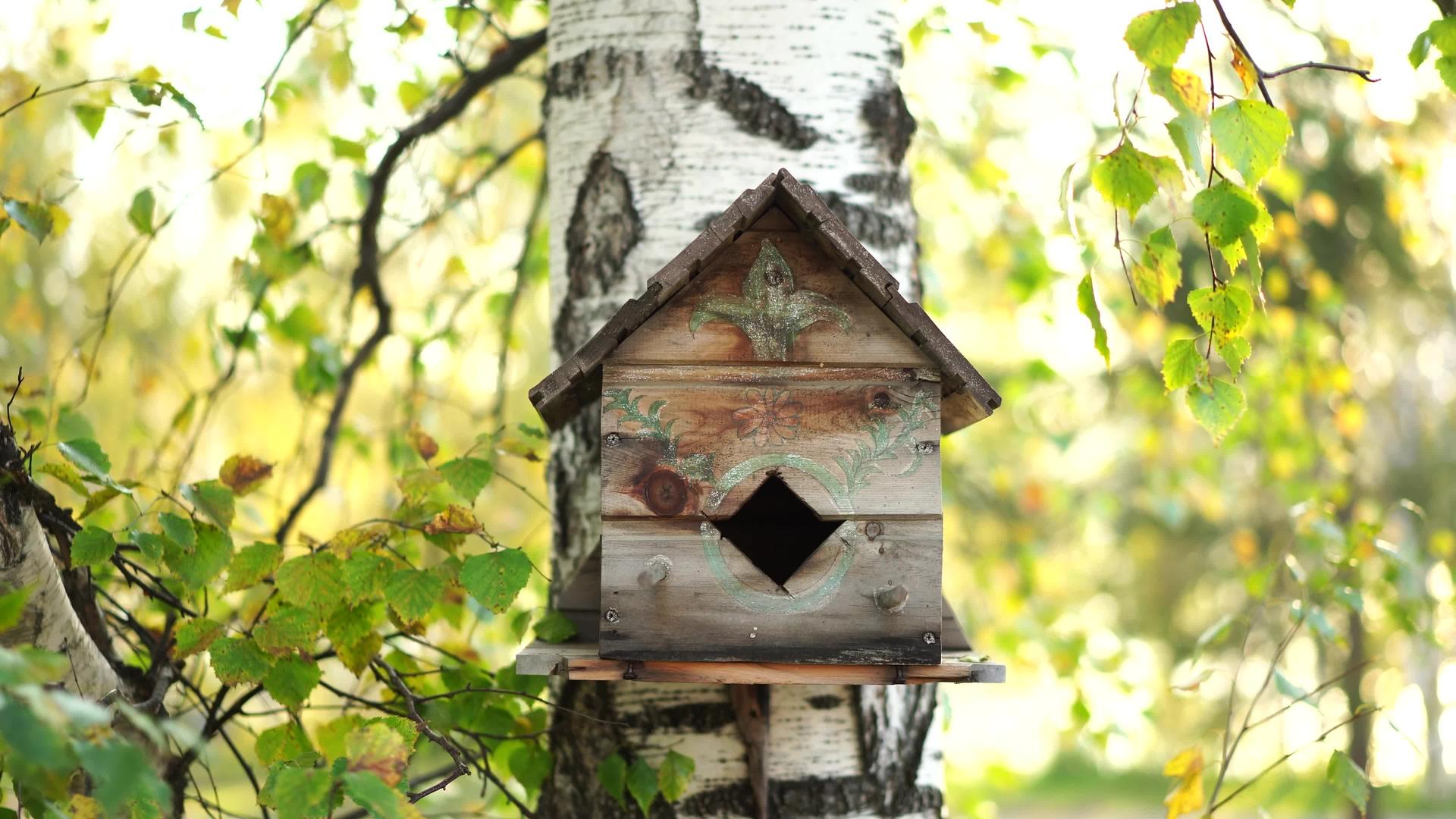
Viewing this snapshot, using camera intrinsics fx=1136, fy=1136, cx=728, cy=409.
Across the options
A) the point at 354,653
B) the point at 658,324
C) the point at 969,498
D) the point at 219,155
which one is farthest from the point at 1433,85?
the point at 219,155

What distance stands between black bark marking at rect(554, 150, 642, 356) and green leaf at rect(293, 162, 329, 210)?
84cm

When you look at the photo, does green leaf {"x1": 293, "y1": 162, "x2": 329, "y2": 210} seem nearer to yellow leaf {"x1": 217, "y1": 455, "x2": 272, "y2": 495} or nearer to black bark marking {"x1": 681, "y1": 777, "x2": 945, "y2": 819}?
yellow leaf {"x1": 217, "y1": 455, "x2": 272, "y2": 495}

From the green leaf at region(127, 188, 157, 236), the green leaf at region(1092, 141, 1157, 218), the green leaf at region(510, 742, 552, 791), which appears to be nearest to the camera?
the green leaf at region(1092, 141, 1157, 218)

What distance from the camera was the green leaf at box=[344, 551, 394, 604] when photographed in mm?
1546

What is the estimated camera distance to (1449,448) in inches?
300

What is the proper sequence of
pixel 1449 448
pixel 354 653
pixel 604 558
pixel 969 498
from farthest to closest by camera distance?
pixel 1449 448, pixel 969 498, pixel 354 653, pixel 604 558

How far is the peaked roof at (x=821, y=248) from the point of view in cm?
141

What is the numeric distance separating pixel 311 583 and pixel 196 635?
0.16 metres

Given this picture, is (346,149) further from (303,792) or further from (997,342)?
(997,342)

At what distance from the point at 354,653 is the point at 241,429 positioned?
17.1 feet

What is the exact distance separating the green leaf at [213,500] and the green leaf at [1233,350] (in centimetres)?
132

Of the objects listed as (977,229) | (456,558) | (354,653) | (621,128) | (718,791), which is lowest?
(718,791)

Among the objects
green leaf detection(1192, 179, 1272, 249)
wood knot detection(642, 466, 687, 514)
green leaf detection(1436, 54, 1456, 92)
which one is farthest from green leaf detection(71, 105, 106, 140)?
green leaf detection(1436, 54, 1456, 92)

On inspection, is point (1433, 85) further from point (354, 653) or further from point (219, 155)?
point (219, 155)
